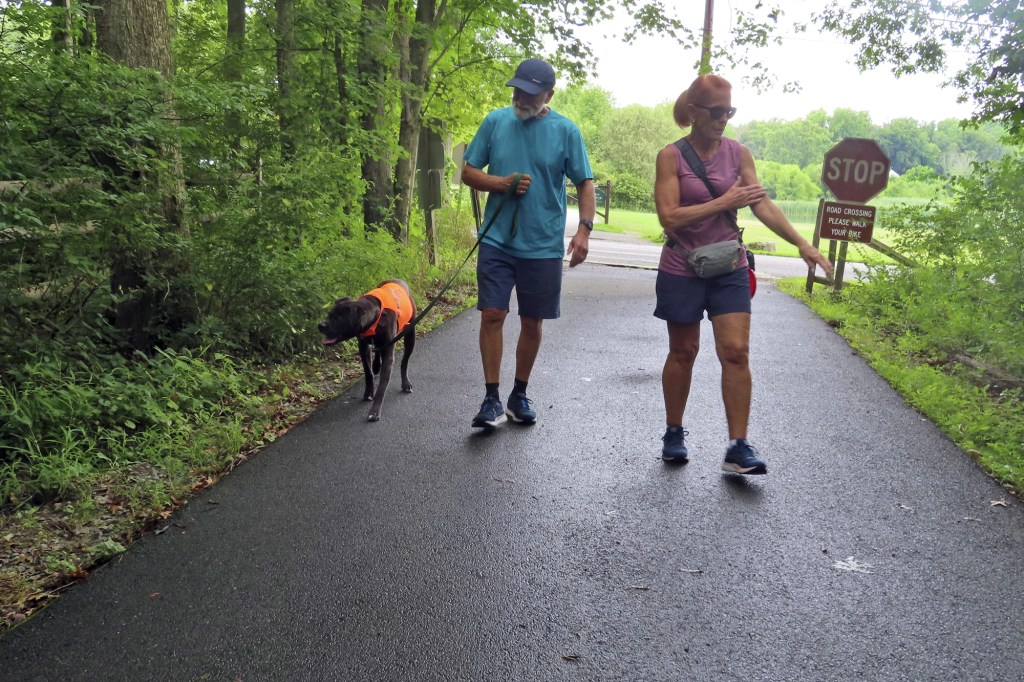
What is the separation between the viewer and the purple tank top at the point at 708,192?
4555 mm

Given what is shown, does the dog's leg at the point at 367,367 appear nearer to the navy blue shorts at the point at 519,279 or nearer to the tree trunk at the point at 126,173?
the navy blue shorts at the point at 519,279

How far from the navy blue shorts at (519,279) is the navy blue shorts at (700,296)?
0.81 m

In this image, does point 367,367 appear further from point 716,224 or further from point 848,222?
point 848,222

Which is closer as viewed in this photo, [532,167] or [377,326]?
[532,167]

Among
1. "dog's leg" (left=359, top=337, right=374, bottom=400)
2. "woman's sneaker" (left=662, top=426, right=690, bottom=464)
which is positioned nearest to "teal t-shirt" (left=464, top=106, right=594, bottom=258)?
"dog's leg" (left=359, top=337, right=374, bottom=400)

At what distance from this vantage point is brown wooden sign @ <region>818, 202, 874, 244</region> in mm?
12375

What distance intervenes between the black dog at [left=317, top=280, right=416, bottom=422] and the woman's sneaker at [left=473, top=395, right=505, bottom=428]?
74 cm

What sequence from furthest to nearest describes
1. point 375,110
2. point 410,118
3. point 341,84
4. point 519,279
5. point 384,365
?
point 410,118 → point 375,110 → point 341,84 → point 384,365 → point 519,279

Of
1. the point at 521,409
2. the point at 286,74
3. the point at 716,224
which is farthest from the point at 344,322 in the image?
the point at 286,74

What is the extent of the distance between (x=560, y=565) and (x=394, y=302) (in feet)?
9.61

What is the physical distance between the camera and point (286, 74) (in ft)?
29.3

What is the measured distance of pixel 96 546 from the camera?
11.8 feet

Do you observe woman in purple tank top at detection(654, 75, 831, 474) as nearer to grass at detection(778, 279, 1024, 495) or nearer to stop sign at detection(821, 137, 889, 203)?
grass at detection(778, 279, 1024, 495)

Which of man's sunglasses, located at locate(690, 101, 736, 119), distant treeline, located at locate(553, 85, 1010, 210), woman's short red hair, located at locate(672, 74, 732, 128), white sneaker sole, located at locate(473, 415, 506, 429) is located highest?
distant treeline, located at locate(553, 85, 1010, 210)
